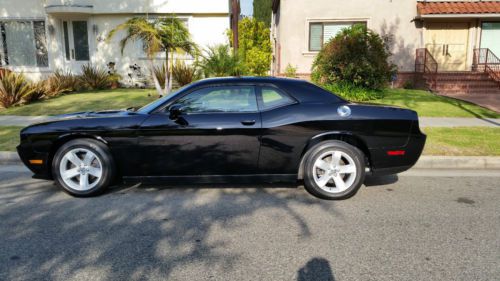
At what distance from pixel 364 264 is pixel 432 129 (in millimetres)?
6567

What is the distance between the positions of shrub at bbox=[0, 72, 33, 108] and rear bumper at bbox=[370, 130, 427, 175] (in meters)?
11.3

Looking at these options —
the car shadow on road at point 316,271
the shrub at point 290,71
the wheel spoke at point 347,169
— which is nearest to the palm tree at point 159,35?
the shrub at point 290,71

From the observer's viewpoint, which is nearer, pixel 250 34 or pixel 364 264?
pixel 364 264

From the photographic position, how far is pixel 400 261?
338 centimetres

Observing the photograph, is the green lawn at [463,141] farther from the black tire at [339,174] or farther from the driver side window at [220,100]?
the driver side window at [220,100]

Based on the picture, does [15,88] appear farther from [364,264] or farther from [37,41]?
[364,264]

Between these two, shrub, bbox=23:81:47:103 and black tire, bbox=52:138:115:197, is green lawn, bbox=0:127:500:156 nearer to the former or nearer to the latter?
black tire, bbox=52:138:115:197

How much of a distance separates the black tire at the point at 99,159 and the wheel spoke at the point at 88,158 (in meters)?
0.06

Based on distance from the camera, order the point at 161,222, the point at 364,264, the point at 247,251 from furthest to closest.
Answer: the point at 161,222, the point at 247,251, the point at 364,264

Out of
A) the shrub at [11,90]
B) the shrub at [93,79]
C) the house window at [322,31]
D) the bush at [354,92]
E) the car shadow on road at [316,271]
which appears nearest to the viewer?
the car shadow on road at [316,271]

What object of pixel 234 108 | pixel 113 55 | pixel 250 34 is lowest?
pixel 234 108

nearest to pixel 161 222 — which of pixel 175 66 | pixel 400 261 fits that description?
pixel 400 261

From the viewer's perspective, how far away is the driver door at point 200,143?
490 cm

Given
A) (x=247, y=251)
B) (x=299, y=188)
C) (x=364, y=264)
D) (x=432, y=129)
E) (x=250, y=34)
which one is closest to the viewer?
(x=364, y=264)
